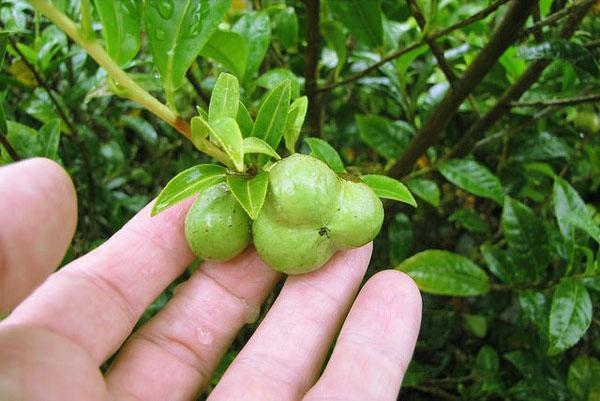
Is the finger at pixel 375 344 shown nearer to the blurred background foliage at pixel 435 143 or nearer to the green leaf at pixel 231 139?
the blurred background foliage at pixel 435 143

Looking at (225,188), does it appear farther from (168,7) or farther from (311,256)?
(168,7)

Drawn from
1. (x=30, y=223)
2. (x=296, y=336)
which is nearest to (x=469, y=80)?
(x=296, y=336)

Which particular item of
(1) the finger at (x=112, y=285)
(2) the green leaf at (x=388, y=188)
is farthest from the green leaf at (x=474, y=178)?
(1) the finger at (x=112, y=285)

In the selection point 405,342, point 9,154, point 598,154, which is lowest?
point 598,154

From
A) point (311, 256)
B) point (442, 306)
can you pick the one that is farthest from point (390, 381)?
point (442, 306)

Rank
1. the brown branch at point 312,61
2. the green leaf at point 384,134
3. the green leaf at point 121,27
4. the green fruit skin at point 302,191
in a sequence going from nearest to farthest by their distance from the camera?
the green leaf at point 121,27, the green fruit skin at point 302,191, the brown branch at point 312,61, the green leaf at point 384,134

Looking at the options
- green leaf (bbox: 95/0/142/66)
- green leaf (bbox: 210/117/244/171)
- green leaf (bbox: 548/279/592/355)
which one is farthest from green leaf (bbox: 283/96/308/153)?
green leaf (bbox: 548/279/592/355)
